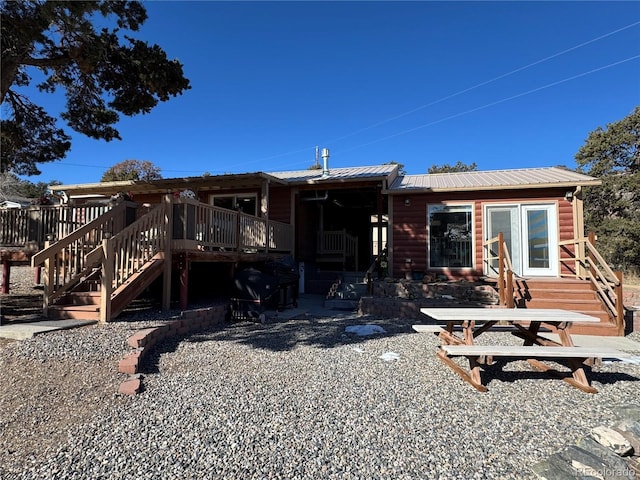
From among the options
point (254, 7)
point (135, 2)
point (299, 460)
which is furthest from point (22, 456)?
point (254, 7)

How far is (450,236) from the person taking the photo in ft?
34.3

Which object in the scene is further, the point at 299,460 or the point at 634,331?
the point at 634,331

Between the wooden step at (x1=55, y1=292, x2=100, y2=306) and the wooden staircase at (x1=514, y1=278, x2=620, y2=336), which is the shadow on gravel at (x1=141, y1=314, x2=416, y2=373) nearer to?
the wooden step at (x1=55, y1=292, x2=100, y2=306)

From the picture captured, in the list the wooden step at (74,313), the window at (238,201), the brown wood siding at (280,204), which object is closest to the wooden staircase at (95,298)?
the wooden step at (74,313)

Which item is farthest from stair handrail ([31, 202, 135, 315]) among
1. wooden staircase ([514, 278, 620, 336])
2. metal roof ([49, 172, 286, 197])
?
wooden staircase ([514, 278, 620, 336])

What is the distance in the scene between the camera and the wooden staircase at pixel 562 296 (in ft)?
24.1

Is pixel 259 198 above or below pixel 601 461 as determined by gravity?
above

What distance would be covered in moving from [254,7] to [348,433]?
35.8 feet

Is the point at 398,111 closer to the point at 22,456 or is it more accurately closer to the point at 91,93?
the point at 91,93

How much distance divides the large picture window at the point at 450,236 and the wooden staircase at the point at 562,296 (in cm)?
224

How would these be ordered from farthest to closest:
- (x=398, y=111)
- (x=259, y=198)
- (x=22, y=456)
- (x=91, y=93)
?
(x=398, y=111), (x=259, y=198), (x=91, y=93), (x=22, y=456)

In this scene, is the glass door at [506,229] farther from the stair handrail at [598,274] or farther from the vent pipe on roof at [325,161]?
the vent pipe on roof at [325,161]

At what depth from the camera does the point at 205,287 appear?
9562 millimetres

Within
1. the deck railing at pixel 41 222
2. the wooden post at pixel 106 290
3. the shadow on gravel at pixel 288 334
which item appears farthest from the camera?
the deck railing at pixel 41 222
